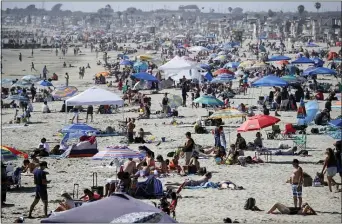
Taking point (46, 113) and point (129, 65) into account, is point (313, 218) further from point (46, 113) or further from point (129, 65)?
point (129, 65)

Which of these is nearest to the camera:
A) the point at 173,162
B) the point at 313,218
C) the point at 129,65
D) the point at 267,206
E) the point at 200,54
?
the point at 313,218

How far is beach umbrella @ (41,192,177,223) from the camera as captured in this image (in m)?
7.96

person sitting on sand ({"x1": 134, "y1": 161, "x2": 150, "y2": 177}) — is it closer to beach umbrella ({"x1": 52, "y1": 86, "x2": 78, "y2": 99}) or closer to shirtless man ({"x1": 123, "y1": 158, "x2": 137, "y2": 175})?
shirtless man ({"x1": 123, "y1": 158, "x2": 137, "y2": 175})

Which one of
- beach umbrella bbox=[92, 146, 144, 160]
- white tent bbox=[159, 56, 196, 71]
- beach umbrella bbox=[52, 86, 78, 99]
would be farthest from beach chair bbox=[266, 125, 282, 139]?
white tent bbox=[159, 56, 196, 71]

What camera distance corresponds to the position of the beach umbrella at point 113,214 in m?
7.96

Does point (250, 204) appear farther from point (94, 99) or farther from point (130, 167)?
point (94, 99)

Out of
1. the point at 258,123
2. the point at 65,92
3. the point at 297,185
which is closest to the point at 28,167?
the point at 258,123

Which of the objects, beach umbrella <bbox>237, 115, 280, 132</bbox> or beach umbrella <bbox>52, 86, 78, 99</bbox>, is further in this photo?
beach umbrella <bbox>52, 86, 78, 99</bbox>

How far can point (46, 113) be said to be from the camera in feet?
88.0

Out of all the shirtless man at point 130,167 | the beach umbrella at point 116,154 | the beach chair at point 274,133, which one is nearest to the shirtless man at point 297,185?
the shirtless man at point 130,167

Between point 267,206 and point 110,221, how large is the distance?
14.9 feet

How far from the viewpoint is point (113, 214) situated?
8.05m

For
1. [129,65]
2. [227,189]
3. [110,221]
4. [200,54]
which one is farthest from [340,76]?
[110,221]

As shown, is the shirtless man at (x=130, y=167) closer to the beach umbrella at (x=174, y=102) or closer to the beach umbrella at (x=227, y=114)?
the beach umbrella at (x=227, y=114)
